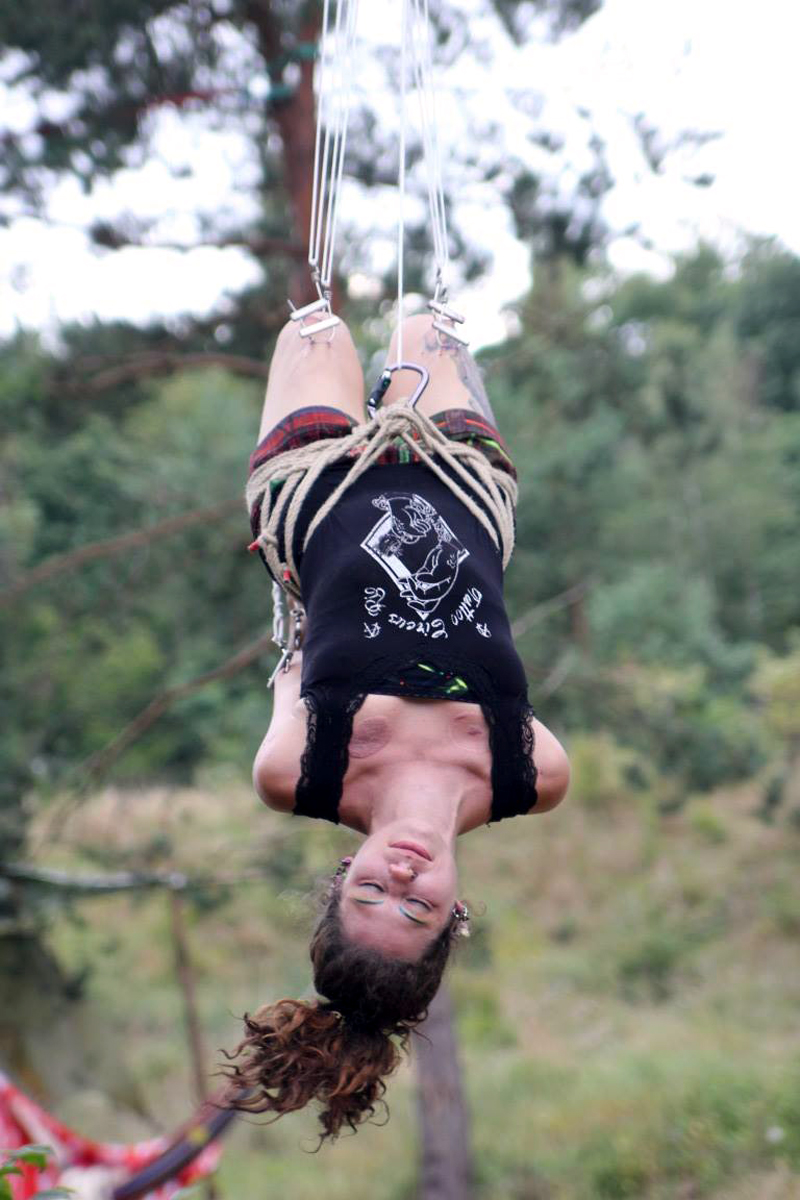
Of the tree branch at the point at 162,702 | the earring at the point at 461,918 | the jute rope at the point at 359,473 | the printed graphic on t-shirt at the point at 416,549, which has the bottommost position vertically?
the tree branch at the point at 162,702

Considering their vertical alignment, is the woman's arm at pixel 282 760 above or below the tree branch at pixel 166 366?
below

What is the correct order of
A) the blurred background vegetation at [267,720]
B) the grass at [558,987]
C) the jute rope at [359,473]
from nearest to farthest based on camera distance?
the jute rope at [359,473], the blurred background vegetation at [267,720], the grass at [558,987]

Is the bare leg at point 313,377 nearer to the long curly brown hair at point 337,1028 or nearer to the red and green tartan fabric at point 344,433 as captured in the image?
the red and green tartan fabric at point 344,433

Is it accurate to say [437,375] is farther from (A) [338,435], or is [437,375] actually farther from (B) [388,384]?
(A) [338,435]

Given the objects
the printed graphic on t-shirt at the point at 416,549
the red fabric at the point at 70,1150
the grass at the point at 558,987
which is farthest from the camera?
the grass at the point at 558,987

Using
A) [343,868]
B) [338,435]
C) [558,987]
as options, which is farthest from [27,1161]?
[558,987]

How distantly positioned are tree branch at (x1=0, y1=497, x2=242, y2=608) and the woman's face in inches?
163

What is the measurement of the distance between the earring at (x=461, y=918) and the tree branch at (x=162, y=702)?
11.7 ft

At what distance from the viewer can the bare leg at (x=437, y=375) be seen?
281 centimetres

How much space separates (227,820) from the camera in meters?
12.1

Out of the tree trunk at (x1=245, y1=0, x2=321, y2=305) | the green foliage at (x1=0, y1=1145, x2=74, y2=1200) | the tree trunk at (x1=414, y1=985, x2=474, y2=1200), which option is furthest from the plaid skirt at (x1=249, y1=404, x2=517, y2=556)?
the tree trunk at (x1=414, y1=985, x2=474, y2=1200)

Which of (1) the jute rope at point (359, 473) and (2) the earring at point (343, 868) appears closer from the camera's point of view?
(2) the earring at point (343, 868)

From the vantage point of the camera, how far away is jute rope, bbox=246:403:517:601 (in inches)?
101

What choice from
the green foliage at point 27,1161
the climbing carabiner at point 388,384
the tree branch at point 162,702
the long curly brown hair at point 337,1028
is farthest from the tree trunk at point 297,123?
the green foliage at point 27,1161
